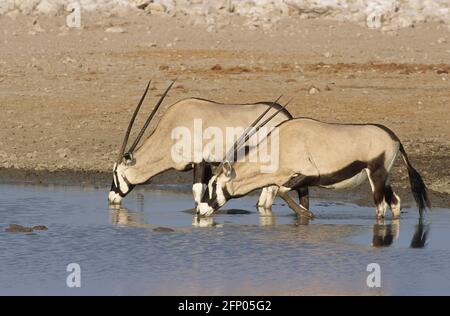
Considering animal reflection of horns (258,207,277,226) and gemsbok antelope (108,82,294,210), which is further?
gemsbok antelope (108,82,294,210)

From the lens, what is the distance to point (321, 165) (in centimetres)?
989

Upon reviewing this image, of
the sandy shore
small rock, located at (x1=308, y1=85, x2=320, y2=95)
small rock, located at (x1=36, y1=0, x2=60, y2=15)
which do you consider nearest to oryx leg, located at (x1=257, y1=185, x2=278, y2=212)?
the sandy shore

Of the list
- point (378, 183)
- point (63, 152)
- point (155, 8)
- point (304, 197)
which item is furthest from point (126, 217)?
point (155, 8)

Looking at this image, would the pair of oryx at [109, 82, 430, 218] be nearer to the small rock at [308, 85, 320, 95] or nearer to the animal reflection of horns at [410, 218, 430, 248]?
the animal reflection of horns at [410, 218, 430, 248]

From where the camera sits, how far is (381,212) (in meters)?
9.94

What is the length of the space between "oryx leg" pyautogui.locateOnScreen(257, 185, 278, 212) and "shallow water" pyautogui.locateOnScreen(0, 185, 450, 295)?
0.46ft

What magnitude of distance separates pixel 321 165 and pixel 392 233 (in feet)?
2.81

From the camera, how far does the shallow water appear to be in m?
7.47

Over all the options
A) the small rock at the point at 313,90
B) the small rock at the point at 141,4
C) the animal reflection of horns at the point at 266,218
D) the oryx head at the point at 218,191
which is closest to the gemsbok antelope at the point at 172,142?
the animal reflection of horns at the point at 266,218

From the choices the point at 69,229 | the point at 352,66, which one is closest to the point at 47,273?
the point at 69,229

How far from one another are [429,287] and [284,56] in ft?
41.7

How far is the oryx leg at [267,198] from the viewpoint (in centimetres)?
1055

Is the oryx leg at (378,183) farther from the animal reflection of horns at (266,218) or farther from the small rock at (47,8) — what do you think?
the small rock at (47,8)
